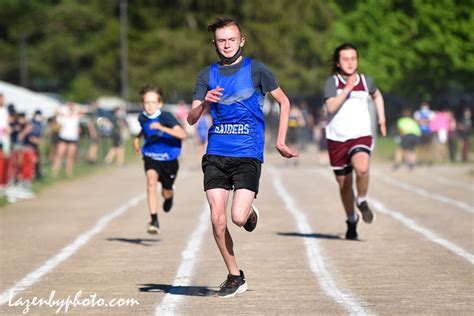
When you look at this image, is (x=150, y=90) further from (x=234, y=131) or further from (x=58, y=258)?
(x=234, y=131)

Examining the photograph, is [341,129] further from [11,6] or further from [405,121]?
[11,6]

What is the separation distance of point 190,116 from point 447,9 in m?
51.5

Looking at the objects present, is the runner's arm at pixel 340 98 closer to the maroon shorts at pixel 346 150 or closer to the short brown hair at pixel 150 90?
the maroon shorts at pixel 346 150

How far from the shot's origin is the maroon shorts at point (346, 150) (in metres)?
14.1

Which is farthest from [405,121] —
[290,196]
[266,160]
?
[290,196]

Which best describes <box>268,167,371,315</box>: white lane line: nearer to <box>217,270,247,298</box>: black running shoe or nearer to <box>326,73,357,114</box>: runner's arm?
<box>217,270,247,298</box>: black running shoe

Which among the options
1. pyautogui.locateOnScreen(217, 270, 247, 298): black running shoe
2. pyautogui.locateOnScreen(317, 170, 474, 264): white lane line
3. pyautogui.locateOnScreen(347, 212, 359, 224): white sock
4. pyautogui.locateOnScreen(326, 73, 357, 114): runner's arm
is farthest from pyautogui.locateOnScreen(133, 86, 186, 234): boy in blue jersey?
pyautogui.locateOnScreen(217, 270, 247, 298): black running shoe

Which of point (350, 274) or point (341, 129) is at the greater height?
point (341, 129)

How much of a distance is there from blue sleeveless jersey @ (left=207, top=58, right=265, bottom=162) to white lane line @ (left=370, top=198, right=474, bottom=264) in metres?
3.44

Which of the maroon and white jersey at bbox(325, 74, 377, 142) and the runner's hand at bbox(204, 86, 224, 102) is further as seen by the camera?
the maroon and white jersey at bbox(325, 74, 377, 142)

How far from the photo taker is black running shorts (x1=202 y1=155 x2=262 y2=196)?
9.62m

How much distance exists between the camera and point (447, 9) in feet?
195

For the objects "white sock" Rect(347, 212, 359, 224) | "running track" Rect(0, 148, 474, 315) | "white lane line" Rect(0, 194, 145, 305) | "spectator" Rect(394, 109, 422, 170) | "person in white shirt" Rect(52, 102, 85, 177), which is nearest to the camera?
"running track" Rect(0, 148, 474, 315)

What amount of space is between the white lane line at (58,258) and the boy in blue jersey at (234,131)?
1.83 metres
